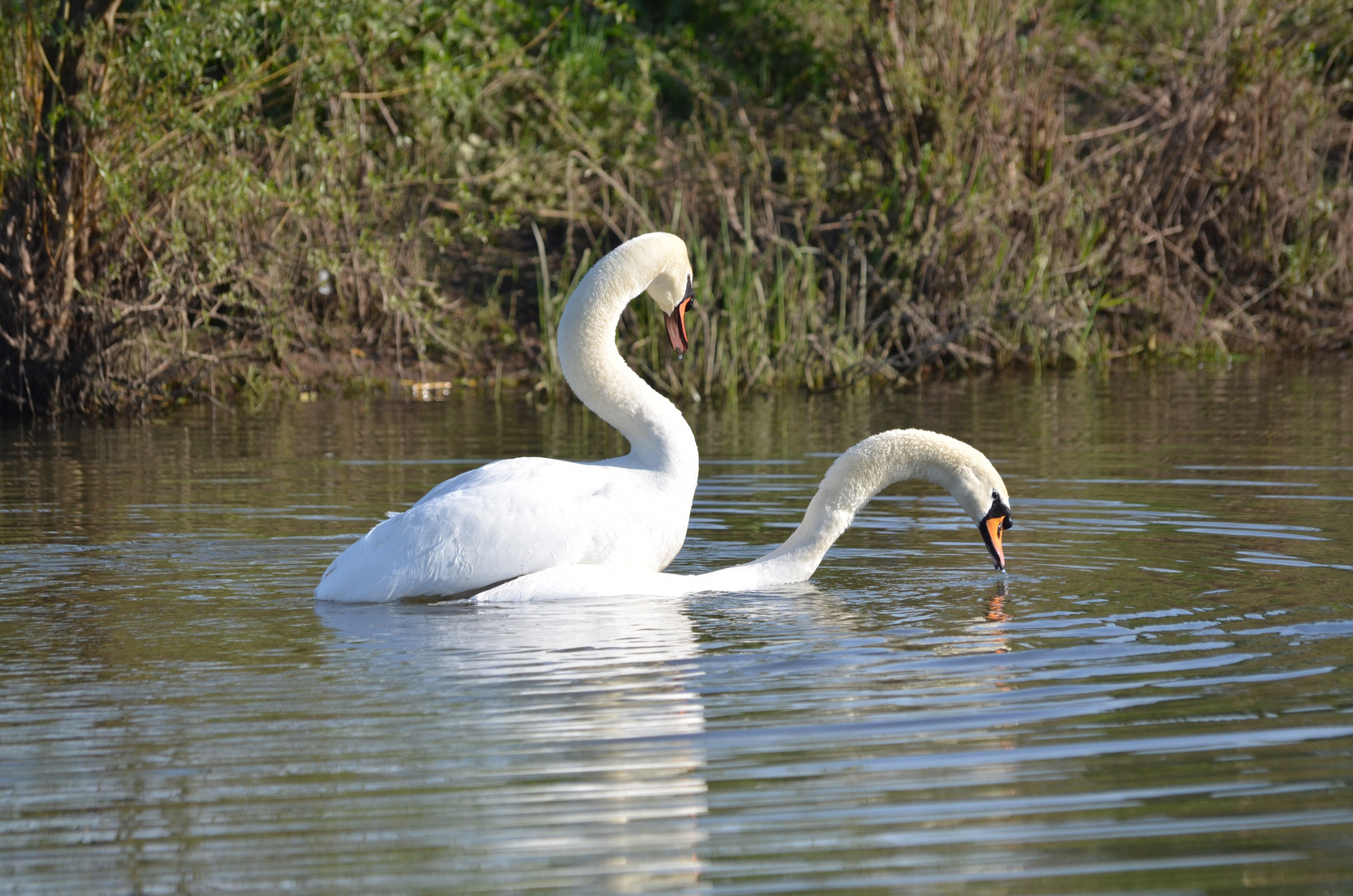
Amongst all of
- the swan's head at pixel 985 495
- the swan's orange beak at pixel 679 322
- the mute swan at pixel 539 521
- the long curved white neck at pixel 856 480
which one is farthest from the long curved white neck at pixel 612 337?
the swan's head at pixel 985 495

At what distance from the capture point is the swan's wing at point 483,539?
20.1ft

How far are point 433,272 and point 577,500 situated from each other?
10.8 m

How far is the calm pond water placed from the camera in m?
3.46

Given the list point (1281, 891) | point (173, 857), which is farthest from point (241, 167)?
point (1281, 891)

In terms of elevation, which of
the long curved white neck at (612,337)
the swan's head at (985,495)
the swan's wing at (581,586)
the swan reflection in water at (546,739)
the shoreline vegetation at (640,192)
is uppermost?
the shoreline vegetation at (640,192)

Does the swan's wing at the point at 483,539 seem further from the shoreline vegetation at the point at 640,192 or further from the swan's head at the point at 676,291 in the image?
the shoreline vegetation at the point at 640,192

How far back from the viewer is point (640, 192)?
1669 centimetres

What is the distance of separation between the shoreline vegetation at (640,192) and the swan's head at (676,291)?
5869 mm

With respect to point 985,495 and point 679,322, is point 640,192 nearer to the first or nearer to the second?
point 679,322

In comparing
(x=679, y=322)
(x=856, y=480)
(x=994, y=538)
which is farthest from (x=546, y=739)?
(x=679, y=322)

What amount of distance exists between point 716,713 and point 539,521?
1.78 m

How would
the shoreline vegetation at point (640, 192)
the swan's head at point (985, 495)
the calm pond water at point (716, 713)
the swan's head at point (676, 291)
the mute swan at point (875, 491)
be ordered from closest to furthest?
the calm pond water at point (716, 713) → the mute swan at point (875, 491) → the swan's head at point (985, 495) → the swan's head at point (676, 291) → the shoreline vegetation at point (640, 192)

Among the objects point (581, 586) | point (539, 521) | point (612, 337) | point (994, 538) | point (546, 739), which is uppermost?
point (612, 337)

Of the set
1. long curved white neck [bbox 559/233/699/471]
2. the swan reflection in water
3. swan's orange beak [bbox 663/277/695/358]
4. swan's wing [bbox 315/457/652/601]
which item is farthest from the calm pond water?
swan's orange beak [bbox 663/277/695/358]
